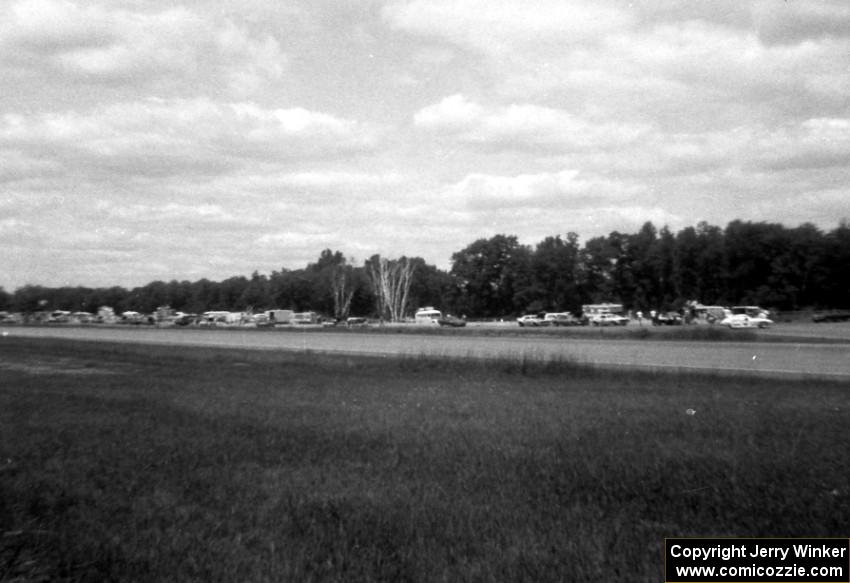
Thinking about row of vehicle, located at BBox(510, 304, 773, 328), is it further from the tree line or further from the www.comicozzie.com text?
the www.comicozzie.com text

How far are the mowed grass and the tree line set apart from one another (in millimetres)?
97412

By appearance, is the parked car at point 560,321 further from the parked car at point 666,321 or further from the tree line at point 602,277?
A: the tree line at point 602,277

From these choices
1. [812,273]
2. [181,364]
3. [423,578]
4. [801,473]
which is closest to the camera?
[423,578]

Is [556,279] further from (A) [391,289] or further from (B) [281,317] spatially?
(B) [281,317]

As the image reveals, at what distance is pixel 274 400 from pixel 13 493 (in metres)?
9.09

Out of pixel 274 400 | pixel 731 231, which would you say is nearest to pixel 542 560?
pixel 274 400

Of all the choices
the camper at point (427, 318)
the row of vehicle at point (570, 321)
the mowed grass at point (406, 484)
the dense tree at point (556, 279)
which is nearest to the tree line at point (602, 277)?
the dense tree at point (556, 279)

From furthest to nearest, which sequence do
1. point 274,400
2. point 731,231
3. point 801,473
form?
point 731,231
point 274,400
point 801,473

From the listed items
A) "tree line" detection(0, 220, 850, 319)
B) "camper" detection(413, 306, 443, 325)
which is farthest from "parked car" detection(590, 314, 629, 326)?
"tree line" detection(0, 220, 850, 319)

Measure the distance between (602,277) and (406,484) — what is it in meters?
131

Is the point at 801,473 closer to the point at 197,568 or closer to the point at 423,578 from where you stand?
the point at 423,578

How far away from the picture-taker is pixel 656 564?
20.6 ft

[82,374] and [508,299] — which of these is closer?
[82,374]

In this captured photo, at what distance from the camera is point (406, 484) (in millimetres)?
8844
